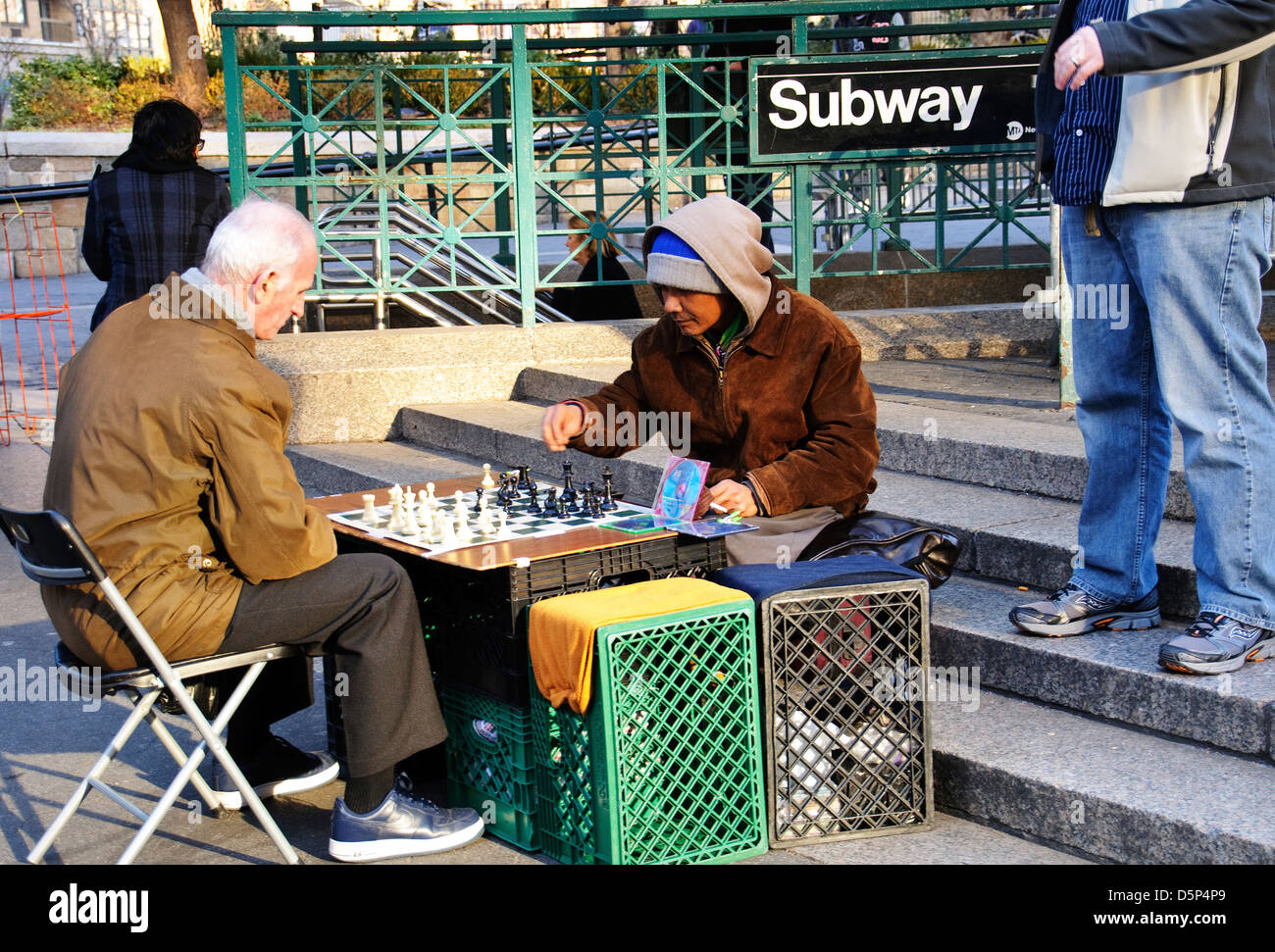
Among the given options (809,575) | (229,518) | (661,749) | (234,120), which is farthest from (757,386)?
(234,120)

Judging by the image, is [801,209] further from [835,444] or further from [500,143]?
[835,444]

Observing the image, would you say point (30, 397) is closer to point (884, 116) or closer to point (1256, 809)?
point (884, 116)

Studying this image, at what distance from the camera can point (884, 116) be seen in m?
6.99

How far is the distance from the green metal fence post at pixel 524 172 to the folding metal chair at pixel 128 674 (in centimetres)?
437

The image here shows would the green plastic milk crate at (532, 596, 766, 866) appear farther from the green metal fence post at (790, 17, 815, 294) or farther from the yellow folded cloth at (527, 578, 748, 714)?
the green metal fence post at (790, 17, 815, 294)

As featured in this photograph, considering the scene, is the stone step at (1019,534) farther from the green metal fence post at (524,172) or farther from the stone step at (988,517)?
the green metal fence post at (524,172)

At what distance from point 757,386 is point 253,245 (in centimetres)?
147

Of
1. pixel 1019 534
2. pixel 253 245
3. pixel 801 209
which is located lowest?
pixel 1019 534

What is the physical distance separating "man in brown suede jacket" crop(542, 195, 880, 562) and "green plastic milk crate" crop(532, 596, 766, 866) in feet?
1.92

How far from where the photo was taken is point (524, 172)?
7.30m

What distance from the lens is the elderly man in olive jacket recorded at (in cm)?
309

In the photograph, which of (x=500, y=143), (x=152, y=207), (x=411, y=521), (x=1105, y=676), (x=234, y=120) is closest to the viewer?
(x=1105, y=676)

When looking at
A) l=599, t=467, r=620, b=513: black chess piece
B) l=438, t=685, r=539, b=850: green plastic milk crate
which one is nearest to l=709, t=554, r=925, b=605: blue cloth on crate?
l=599, t=467, r=620, b=513: black chess piece
